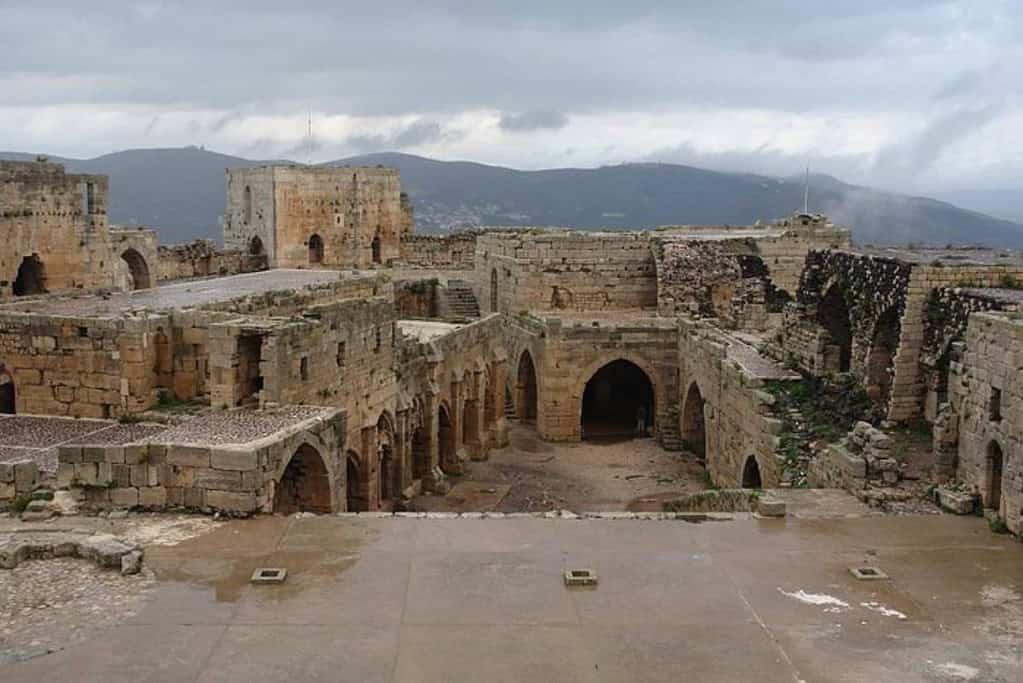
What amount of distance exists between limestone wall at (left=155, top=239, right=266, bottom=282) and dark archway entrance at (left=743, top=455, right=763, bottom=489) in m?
20.7

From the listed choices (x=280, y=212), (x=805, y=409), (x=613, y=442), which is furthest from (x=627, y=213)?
(x=805, y=409)

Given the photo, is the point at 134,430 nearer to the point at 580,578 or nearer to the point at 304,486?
the point at 304,486

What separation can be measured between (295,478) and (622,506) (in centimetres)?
884

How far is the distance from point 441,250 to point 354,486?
23567 mm

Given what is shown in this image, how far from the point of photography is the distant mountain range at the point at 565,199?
369 ft

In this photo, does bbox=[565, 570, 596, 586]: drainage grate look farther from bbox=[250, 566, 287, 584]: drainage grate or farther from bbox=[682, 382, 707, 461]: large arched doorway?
bbox=[682, 382, 707, 461]: large arched doorway

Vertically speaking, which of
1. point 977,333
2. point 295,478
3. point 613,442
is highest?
point 977,333

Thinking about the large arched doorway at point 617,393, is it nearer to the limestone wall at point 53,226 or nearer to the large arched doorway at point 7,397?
the limestone wall at point 53,226

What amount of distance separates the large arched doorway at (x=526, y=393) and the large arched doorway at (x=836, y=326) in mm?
11468

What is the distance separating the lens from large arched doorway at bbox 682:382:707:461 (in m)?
28.1

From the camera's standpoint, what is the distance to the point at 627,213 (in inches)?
5044

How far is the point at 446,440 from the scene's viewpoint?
25719mm

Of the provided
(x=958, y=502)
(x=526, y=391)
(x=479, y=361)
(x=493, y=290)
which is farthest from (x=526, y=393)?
(x=958, y=502)

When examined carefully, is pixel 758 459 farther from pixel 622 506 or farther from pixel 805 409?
pixel 622 506
